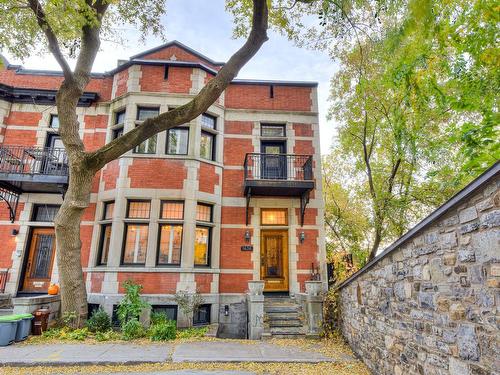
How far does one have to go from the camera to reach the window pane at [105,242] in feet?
31.8

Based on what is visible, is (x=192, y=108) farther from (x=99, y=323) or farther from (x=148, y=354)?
(x=99, y=323)

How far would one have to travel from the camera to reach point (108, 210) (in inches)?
397

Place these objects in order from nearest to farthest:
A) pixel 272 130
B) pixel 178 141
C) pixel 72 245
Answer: pixel 72 245, pixel 178 141, pixel 272 130

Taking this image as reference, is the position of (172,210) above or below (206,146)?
below

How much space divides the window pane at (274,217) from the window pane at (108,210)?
527 centimetres

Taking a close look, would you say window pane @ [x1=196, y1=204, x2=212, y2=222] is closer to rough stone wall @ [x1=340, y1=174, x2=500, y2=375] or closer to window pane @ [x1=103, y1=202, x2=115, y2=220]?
window pane @ [x1=103, y1=202, x2=115, y2=220]

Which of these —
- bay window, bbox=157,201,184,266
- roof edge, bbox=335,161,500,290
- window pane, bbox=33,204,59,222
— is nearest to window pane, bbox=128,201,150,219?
bay window, bbox=157,201,184,266

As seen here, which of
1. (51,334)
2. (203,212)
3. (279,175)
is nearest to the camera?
(51,334)

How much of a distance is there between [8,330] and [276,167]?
28.4ft

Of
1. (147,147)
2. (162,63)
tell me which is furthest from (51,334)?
(162,63)

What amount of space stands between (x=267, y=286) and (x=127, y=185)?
5.95 meters

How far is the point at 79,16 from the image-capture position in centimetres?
665

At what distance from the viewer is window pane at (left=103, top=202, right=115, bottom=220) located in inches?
391

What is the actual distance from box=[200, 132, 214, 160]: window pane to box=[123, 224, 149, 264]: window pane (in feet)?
10.8
